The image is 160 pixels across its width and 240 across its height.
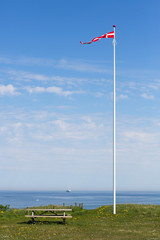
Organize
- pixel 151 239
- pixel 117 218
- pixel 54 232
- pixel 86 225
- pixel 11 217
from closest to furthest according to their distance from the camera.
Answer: pixel 151 239, pixel 54 232, pixel 86 225, pixel 117 218, pixel 11 217

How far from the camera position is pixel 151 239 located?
634 inches

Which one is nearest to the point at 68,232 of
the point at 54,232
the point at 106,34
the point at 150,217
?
the point at 54,232

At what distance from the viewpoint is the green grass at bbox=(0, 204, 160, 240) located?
674 inches

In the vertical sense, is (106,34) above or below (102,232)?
above

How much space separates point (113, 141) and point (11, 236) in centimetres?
1483

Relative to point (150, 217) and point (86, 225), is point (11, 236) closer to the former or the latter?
point (86, 225)

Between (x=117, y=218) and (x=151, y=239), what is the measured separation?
9.60 meters

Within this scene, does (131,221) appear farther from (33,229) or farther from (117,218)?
(33,229)

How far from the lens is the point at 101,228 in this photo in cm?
2061

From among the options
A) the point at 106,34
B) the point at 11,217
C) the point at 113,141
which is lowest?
the point at 11,217

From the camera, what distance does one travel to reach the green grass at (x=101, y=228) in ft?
56.2

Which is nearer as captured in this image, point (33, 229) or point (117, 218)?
point (33, 229)

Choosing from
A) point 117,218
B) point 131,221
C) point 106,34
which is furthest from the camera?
point 106,34

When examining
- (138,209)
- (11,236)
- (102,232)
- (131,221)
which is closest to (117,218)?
(131,221)
